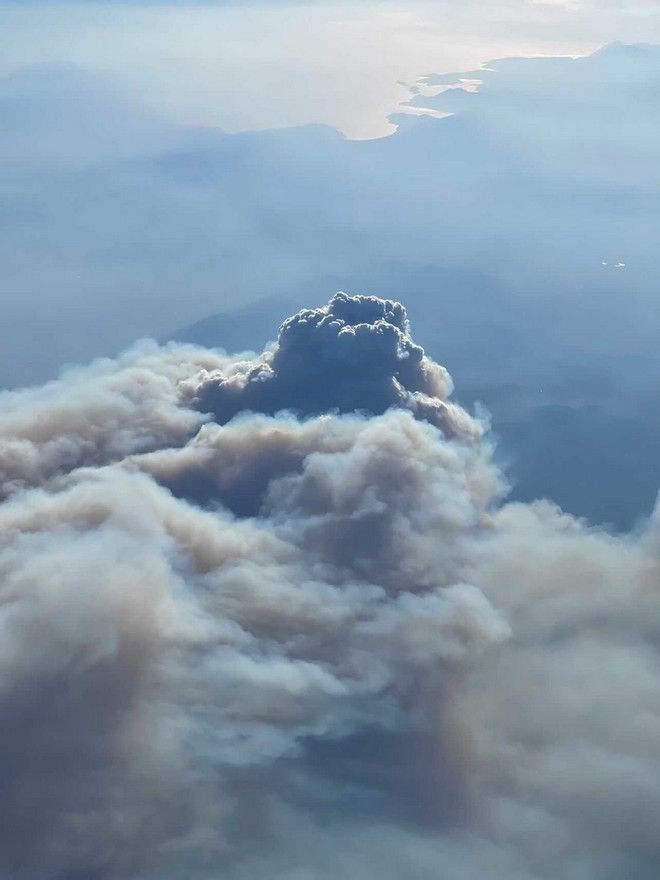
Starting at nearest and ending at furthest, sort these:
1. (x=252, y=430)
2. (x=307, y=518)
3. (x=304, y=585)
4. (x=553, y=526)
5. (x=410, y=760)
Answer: (x=410, y=760)
(x=304, y=585)
(x=307, y=518)
(x=252, y=430)
(x=553, y=526)

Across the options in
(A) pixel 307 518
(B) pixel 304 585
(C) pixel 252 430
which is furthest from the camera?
(C) pixel 252 430

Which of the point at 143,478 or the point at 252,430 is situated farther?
the point at 252,430

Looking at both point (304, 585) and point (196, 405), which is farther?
point (196, 405)

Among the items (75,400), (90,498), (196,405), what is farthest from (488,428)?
(90,498)

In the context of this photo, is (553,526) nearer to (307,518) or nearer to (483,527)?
(483,527)

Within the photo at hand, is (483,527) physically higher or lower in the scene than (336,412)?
lower

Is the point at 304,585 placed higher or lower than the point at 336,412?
lower

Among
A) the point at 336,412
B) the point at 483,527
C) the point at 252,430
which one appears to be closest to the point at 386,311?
the point at 336,412

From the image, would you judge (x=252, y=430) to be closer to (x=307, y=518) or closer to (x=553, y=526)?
(x=307, y=518)

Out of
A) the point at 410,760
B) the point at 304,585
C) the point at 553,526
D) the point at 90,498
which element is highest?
the point at 553,526
